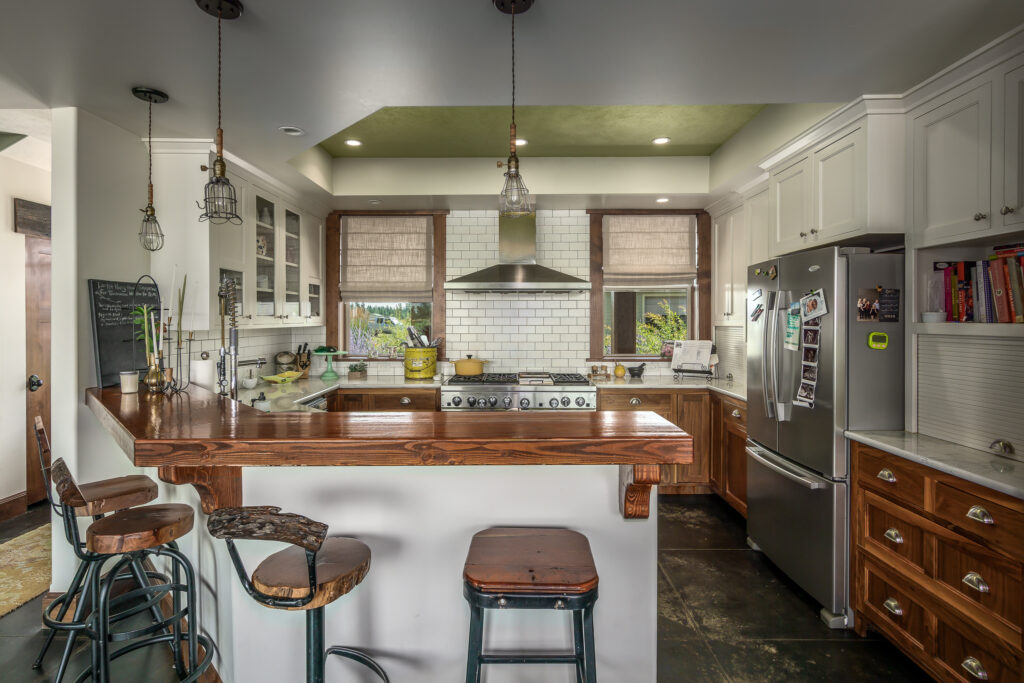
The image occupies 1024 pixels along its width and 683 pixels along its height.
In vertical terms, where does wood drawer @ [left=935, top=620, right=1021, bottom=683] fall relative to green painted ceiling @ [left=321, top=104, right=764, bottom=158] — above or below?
below

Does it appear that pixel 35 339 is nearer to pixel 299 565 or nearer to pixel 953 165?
pixel 299 565

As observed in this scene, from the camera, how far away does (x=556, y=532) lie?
1668 mm

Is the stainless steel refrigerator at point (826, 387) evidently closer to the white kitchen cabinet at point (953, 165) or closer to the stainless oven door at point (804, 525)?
the stainless oven door at point (804, 525)

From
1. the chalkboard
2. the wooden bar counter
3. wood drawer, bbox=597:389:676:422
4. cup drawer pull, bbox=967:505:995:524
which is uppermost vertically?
the chalkboard

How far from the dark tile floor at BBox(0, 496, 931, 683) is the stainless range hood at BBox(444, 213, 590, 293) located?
2.25 m

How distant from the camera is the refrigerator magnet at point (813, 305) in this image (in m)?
2.58

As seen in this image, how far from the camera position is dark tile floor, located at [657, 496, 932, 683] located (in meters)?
2.21

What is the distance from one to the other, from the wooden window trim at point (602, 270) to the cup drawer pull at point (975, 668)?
3.22 metres

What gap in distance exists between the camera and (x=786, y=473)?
9.25 feet

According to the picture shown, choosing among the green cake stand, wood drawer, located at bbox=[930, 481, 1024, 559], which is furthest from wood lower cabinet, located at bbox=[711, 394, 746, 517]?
the green cake stand

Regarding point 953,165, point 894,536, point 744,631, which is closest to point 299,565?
point 744,631

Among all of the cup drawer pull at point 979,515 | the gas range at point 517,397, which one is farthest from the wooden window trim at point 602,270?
the cup drawer pull at point 979,515

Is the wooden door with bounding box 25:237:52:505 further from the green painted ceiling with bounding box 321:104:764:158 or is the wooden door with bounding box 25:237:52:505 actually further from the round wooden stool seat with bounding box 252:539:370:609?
the round wooden stool seat with bounding box 252:539:370:609

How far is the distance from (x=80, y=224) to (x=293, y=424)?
1921mm
